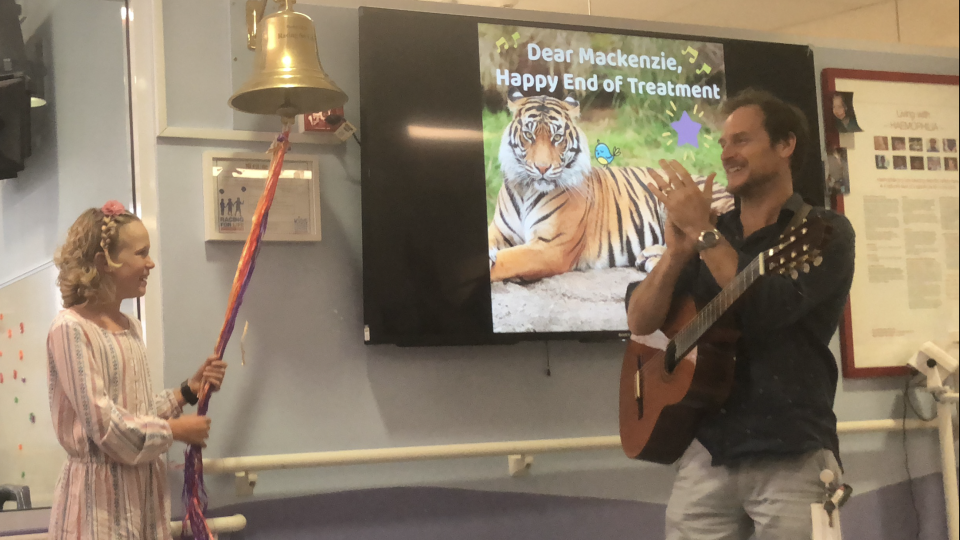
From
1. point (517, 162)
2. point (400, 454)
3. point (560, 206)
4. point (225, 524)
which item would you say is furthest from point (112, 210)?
point (560, 206)

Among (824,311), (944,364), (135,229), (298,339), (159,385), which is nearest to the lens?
(824,311)

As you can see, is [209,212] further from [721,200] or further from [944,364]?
[944,364]

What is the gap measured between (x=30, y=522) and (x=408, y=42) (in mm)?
1592

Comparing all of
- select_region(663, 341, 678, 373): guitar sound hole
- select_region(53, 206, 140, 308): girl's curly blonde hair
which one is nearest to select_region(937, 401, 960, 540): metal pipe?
select_region(663, 341, 678, 373): guitar sound hole

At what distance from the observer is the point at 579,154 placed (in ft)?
7.93

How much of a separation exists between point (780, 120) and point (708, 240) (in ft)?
1.27

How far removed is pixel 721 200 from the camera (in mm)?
2506

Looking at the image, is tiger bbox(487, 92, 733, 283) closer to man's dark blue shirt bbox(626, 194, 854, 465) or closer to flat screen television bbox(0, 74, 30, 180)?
Result: man's dark blue shirt bbox(626, 194, 854, 465)

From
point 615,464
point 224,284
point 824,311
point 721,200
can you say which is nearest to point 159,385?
point 224,284

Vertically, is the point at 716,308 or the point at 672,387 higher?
the point at 716,308

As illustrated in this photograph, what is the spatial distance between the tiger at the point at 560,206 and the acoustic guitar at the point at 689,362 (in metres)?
0.52

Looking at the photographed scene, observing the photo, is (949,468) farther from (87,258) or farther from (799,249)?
(87,258)

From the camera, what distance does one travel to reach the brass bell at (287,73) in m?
1.88

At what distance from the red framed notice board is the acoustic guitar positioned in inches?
46.7
